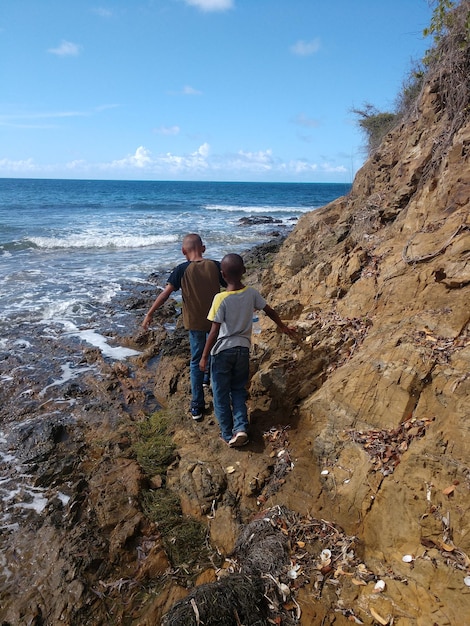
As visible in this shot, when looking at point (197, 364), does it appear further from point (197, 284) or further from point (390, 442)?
point (390, 442)

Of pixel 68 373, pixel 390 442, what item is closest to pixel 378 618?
pixel 390 442

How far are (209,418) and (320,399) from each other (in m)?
1.43

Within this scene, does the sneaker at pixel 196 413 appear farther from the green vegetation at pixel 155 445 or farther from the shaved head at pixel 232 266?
the shaved head at pixel 232 266

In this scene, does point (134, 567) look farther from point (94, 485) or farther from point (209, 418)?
point (209, 418)

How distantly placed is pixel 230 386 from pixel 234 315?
2.54 ft

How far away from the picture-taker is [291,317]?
554 cm

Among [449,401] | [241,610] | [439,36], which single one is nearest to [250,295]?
[449,401]

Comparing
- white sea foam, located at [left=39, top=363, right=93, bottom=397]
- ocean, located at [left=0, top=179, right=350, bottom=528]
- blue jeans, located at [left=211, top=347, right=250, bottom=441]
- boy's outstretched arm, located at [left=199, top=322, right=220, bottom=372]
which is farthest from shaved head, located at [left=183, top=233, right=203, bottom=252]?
white sea foam, located at [left=39, top=363, right=93, bottom=397]

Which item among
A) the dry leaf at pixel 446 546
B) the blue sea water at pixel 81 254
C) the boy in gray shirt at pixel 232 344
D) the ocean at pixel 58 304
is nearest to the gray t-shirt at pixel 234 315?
the boy in gray shirt at pixel 232 344

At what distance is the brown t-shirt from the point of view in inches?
172

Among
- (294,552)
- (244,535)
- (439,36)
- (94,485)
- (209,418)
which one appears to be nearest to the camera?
(294,552)

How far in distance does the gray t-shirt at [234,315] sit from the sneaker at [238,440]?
2.76 feet

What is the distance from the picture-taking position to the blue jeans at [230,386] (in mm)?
3967

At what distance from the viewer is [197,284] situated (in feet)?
14.4
